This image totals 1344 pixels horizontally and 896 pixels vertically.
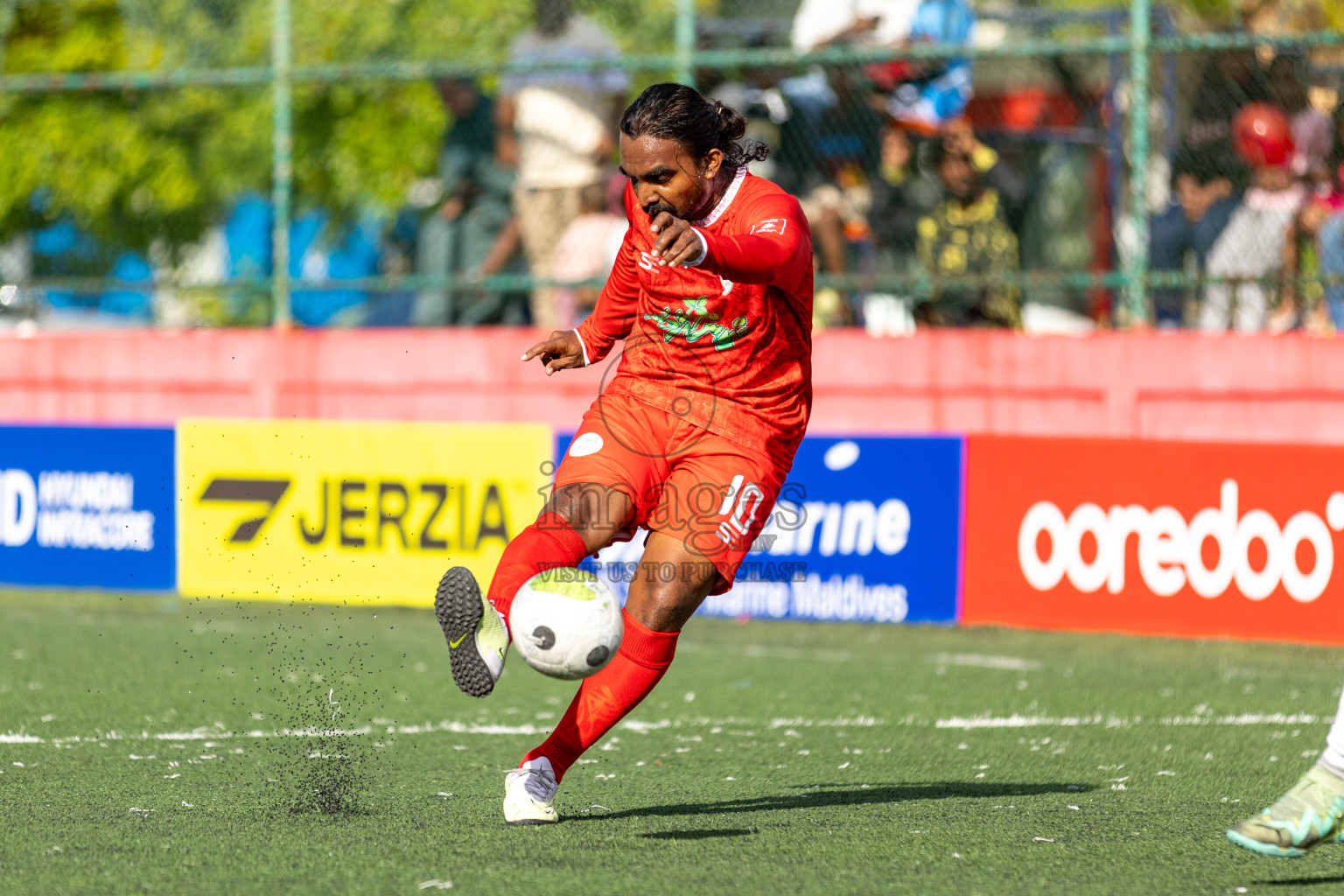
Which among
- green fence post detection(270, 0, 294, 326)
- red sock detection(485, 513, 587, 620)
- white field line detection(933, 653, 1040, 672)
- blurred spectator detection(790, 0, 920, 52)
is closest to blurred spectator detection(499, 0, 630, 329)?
blurred spectator detection(790, 0, 920, 52)

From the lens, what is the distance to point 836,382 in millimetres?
11703

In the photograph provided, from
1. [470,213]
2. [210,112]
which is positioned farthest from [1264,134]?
[210,112]

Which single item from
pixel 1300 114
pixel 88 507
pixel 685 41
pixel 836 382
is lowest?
pixel 88 507

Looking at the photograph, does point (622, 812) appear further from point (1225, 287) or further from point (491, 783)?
point (1225, 287)

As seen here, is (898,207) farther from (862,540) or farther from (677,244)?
(677,244)

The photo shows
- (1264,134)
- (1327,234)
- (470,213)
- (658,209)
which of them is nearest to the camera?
(658,209)

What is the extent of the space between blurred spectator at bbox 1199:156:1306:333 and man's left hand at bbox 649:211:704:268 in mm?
6946

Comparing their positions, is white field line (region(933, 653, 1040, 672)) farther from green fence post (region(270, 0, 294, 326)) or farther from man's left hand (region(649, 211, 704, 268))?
green fence post (region(270, 0, 294, 326))

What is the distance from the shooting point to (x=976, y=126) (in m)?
13.5

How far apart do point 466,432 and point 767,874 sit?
6.37 m

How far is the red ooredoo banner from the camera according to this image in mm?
9383

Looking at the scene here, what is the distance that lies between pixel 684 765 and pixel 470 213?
22.9 ft

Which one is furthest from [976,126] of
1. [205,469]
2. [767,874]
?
[767,874]

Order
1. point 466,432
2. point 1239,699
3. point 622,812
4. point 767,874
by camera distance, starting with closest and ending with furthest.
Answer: point 767,874 < point 622,812 < point 1239,699 < point 466,432
